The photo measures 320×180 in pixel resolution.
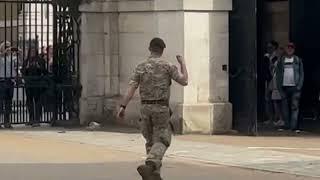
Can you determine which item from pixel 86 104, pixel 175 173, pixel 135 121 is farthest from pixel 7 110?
pixel 175 173

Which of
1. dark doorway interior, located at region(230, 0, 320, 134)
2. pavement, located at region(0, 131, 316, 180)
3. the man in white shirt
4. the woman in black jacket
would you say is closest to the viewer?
pavement, located at region(0, 131, 316, 180)

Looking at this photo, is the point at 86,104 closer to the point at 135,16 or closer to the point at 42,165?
the point at 135,16

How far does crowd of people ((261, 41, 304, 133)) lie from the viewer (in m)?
16.9

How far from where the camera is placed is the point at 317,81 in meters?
20.6

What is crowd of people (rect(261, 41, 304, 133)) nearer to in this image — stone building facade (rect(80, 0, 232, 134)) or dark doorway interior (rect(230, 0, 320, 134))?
dark doorway interior (rect(230, 0, 320, 134))

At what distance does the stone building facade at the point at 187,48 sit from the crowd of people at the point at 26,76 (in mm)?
1778

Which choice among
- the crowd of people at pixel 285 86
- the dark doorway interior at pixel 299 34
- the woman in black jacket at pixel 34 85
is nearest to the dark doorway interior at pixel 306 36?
the dark doorway interior at pixel 299 34

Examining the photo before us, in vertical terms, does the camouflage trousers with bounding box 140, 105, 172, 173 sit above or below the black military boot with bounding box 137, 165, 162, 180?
above

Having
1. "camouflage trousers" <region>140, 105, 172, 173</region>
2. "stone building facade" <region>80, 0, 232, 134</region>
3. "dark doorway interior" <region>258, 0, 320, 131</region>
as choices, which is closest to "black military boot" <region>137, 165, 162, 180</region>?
"camouflage trousers" <region>140, 105, 172, 173</region>

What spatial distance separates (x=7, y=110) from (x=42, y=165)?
6.43m

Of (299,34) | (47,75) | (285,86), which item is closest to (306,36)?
(299,34)

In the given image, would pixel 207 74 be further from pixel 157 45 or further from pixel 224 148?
pixel 157 45

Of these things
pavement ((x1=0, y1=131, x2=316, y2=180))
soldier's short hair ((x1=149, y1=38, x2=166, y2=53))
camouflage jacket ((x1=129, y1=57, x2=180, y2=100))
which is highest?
soldier's short hair ((x1=149, y1=38, x2=166, y2=53))

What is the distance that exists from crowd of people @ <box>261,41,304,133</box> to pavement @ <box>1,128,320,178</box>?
1.20 metres
